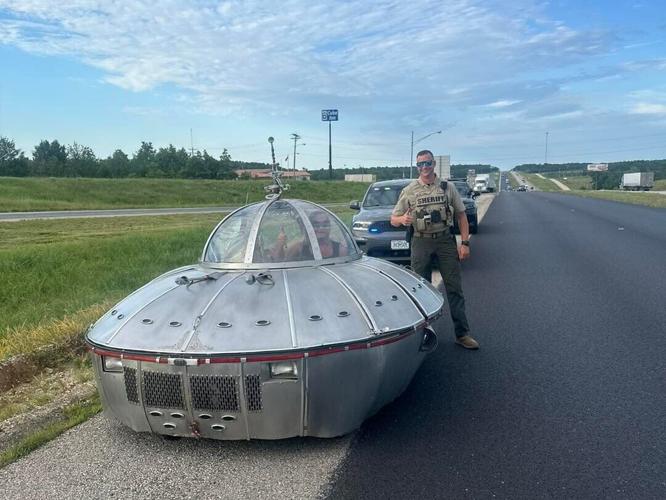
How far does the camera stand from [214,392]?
143 inches

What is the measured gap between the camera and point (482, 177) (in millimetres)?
88312

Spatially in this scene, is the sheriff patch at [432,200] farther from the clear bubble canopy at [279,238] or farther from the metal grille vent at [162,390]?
the metal grille vent at [162,390]

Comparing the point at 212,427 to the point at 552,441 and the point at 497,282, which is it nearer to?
the point at 552,441

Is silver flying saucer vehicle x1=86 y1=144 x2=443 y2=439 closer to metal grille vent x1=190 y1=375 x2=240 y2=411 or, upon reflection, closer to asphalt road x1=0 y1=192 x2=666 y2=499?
metal grille vent x1=190 y1=375 x2=240 y2=411

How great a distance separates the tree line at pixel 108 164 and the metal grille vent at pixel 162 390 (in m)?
77.4

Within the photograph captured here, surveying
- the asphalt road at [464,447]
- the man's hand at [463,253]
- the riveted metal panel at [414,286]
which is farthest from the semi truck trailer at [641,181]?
the riveted metal panel at [414,286]

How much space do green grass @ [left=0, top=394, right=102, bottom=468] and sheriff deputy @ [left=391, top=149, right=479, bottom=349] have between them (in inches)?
136

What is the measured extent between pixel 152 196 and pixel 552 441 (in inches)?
2001

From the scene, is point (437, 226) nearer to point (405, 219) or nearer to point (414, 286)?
point (405, 219)

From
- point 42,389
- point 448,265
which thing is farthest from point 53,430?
point 448,265

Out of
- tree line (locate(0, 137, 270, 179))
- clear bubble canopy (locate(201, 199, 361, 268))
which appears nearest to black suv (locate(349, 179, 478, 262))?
clear bubble canopy (locate(201, 199, 361, 268))

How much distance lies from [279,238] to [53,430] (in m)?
2.15

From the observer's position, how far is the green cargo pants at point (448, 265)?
6.26 meters

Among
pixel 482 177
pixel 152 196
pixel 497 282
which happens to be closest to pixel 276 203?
pixel 497 282
